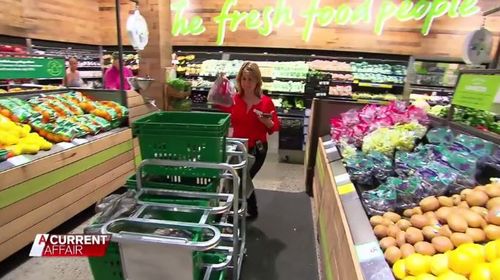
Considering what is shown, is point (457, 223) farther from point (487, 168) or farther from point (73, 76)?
point (73, 76)

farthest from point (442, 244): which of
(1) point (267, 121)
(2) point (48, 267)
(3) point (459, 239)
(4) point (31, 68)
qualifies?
(4) point (31, 68)

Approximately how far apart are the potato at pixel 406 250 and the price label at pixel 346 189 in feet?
1.81

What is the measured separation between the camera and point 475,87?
1.76 meters

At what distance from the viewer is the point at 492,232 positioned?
0.98 m

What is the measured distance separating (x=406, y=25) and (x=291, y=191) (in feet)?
14.7

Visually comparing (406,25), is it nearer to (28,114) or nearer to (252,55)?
(252,55)

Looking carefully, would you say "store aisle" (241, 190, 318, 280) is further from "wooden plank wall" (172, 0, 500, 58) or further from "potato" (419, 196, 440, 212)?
"wooden plank wall" (172, 0, 500, 58)

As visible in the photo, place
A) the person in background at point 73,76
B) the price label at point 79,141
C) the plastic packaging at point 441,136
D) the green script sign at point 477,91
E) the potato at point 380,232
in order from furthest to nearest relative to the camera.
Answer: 1. the person in background at point 73,76
2. the price label at point 79,141
3. the plastic packaging at point 441,136
4. the green script sign at point 477,91
5. the potato at point 380,232

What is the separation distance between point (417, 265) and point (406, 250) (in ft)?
0.34

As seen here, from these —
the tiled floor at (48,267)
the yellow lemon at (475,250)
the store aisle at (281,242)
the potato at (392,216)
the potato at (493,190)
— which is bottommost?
the tiled floor at (48,267)

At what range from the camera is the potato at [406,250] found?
3.37 feet

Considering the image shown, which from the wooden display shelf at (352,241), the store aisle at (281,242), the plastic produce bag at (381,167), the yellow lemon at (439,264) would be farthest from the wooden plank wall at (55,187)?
the yellow lemon at (439,264)

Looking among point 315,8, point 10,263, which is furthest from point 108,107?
point 315,8

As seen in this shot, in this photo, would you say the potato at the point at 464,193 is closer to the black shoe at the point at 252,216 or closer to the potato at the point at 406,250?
the potato at the point at 406,250
